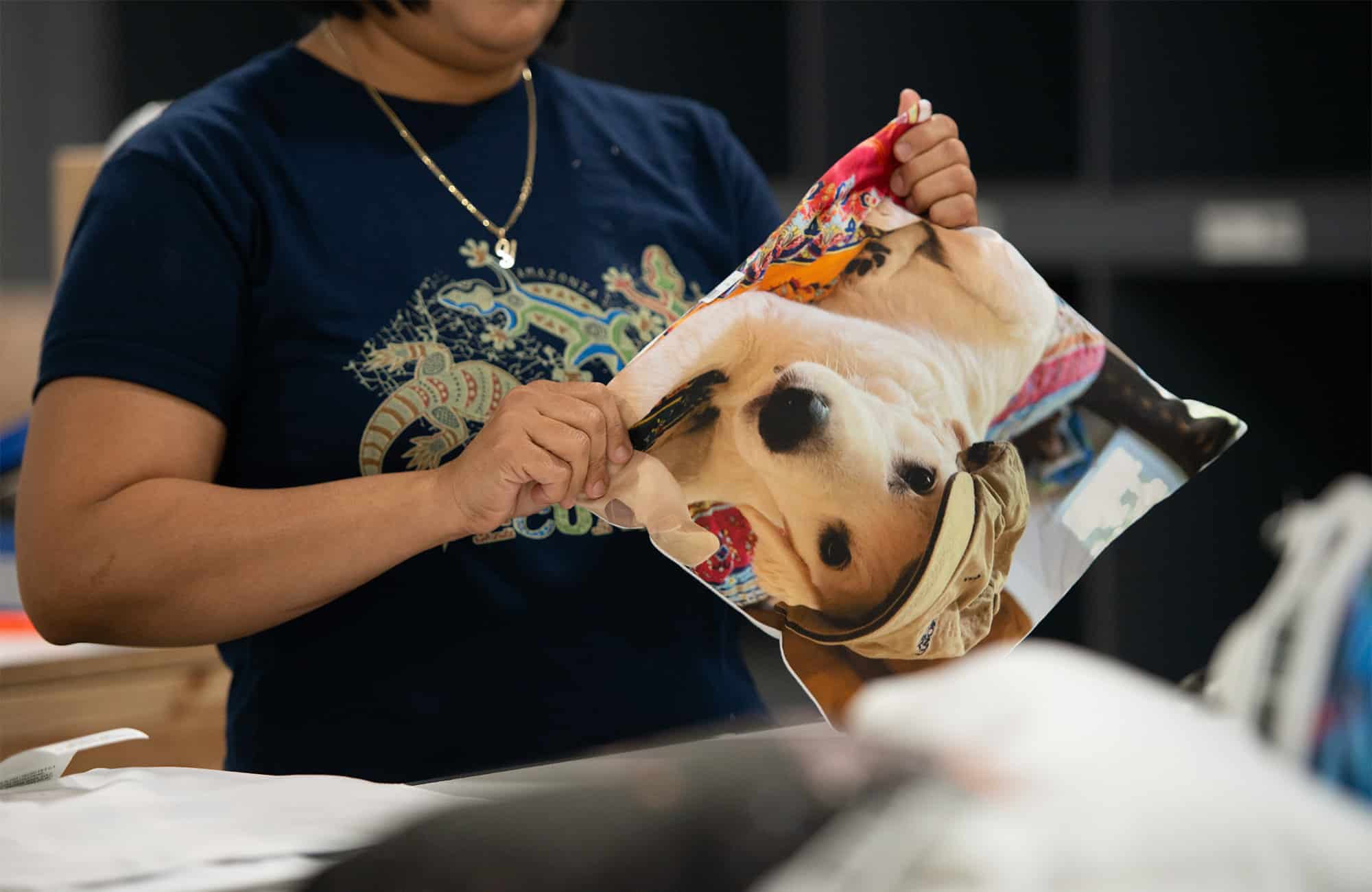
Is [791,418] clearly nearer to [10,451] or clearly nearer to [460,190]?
[460,190]

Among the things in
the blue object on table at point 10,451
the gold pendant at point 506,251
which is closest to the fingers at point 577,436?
the gold pendant at point 506,251

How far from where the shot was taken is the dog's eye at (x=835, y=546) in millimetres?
797

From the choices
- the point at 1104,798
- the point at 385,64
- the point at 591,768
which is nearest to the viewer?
the point at 1104,798

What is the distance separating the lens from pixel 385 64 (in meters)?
1.07

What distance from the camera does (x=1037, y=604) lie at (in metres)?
0.83

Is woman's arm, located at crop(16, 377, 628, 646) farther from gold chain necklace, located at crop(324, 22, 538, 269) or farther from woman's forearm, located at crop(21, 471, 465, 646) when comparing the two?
gold chain necklace, located at crop(324, 22, 538, 269)

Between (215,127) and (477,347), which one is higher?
(215,127)

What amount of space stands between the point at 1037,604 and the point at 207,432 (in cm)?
55

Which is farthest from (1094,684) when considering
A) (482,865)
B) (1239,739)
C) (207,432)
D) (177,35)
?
(177,35)

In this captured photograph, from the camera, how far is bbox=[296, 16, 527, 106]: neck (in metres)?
1.06

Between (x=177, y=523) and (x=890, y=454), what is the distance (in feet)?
1.46

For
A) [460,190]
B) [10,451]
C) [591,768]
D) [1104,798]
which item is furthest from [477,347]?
[10,451]

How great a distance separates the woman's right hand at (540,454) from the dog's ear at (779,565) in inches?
3.6

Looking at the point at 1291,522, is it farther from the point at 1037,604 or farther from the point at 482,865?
the point at 1037,604
